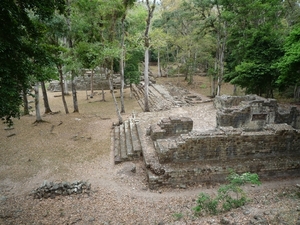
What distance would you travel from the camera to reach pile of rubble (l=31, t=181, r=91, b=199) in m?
7.70

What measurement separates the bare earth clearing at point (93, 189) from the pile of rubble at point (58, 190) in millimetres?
231

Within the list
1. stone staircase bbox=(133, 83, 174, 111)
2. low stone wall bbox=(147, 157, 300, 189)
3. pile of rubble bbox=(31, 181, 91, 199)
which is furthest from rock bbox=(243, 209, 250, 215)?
stone staircase bbox=(133, 83, 174, 111)

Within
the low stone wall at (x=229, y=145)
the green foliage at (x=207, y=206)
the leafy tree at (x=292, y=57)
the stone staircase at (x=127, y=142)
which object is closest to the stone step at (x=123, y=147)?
the stone staircase at (x=127, y=142)

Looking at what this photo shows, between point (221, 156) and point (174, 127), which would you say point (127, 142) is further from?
point (221, 156)

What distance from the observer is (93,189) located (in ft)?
27.1

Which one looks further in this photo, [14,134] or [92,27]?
[92,27]

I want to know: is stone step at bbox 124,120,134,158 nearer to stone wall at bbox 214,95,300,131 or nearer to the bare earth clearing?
the bare earth clearing

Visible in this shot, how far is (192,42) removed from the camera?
25.0 metres

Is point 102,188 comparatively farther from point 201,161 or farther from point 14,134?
point 14,134

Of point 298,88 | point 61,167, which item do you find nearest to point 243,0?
point 298,88

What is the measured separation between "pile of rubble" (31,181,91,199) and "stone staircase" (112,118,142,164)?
8.27 feet

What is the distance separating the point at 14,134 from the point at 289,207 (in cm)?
1465

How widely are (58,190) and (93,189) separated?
4.24 ft

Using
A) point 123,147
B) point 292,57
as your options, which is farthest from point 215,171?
point 292,57
